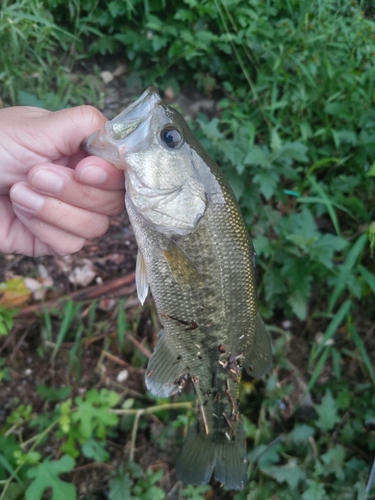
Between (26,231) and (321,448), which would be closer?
(26,231)

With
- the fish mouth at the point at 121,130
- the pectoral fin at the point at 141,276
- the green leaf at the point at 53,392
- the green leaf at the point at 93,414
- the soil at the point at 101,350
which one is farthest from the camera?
the soil at the point at 101,350

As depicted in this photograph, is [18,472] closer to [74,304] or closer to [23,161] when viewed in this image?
[74,304]

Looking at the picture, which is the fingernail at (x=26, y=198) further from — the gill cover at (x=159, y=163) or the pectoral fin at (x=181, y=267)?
the pectoral fin at (x=181, y=267)

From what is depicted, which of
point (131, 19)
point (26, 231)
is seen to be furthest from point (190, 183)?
point (131, 19)

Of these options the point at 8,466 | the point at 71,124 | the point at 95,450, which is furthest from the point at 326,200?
the point at 8,466

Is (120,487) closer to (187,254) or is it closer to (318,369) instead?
(318,369)

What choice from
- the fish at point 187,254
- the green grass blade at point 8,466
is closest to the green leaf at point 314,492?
the fish at point 187,254
